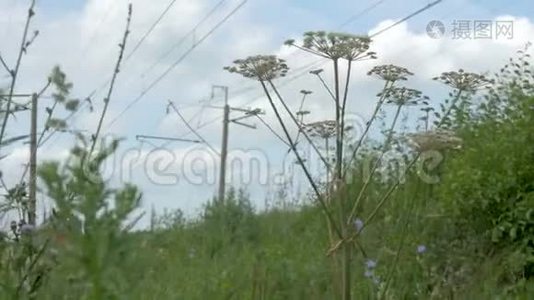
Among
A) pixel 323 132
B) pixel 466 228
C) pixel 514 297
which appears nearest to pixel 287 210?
pixel 466 228

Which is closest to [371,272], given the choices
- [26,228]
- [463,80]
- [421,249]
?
[421,249]

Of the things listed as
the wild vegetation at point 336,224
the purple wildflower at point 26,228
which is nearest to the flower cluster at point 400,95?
the wild vegetation at point 336,224

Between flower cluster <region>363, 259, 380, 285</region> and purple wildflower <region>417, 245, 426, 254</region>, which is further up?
purple wildflower <region>417, 245, 426, 254</region>

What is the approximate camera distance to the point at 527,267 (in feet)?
16.8

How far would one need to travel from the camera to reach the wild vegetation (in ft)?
2.93

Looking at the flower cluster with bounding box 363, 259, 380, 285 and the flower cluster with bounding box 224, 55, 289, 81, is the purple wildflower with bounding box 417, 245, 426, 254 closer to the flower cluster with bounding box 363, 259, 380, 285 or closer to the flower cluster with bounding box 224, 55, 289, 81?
the flower cluster with bounding box 363, 259, 380, 285

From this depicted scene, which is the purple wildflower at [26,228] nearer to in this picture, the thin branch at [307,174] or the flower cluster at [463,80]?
the thin branch at [307,174]

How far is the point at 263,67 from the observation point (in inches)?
114

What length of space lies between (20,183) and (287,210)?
6891mm

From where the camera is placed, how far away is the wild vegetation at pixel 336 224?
2.93 feet

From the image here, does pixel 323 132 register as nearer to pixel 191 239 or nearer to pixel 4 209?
pixel 4 209

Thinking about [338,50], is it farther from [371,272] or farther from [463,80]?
[371,272]

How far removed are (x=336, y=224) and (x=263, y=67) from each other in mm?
562

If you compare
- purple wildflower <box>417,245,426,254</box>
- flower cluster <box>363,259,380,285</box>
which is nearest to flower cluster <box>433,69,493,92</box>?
flower cluster <box>363,259,380,285</box>
